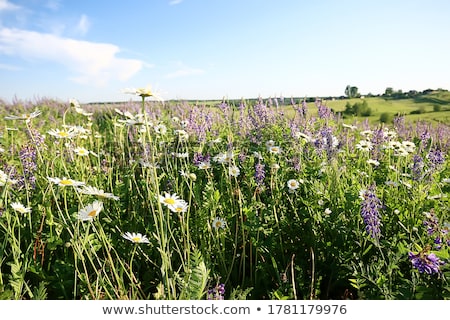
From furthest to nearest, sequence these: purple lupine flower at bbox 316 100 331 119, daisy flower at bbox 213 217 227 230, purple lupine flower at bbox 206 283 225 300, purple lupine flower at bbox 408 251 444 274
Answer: purple lupine flower at bbox 316 100 331 119
daisy flower at bbox 213 217 227 230
purple lupine flower at bbox 206 283 225 300
purple lupine flower at bbox 408 251 444 274

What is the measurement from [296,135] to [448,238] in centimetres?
127

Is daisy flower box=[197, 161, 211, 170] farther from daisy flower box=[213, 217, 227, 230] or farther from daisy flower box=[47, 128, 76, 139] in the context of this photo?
daisy flower box=[47, 128, 76, 139]

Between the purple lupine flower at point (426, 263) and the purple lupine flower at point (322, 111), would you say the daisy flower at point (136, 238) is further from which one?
the purple lupine flower at point (322, 111)

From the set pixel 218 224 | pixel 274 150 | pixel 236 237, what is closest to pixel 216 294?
pixel 236 237

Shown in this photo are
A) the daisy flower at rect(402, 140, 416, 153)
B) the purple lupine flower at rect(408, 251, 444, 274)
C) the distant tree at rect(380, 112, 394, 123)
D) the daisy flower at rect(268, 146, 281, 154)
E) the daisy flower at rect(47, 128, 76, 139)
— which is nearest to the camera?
the purple lupine flower at rect(408, 251, 444, 274)

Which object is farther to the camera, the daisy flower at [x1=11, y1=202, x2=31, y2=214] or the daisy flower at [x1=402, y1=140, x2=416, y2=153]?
the daisy flower at [x1=402, y1=140, x2=416, y2=153]

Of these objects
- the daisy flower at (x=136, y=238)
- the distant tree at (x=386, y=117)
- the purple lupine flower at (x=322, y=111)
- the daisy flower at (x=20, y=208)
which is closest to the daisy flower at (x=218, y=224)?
the daisy flower at (x=136, y=238)

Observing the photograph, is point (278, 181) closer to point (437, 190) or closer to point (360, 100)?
point (437, 190)

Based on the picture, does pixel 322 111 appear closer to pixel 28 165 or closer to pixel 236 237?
pixel 236 237

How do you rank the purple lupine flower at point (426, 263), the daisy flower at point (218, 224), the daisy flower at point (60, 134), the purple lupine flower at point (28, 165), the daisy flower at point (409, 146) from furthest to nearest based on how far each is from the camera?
the daisy flower at point (409, 146)
the purple lupine flower at point (28, 165)
the daisy flower at point (60, 134)
the daisy flower at point (218, 224)
the purple lupine flower at point (426, 263)

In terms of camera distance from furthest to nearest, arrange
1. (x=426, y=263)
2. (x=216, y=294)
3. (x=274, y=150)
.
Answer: (x=274, y=150) → (x=216, y=294) → (x=426, y=263)

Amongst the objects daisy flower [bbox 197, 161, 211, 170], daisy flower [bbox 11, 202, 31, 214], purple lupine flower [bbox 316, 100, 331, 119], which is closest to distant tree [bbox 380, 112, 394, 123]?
purple lupine flower [bbox 316, 100, 331, 119]

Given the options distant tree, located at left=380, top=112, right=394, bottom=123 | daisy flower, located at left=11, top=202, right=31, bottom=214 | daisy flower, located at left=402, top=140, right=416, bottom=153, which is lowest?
daisy flower, located at left=11, top=202, right=31, bottom=214
